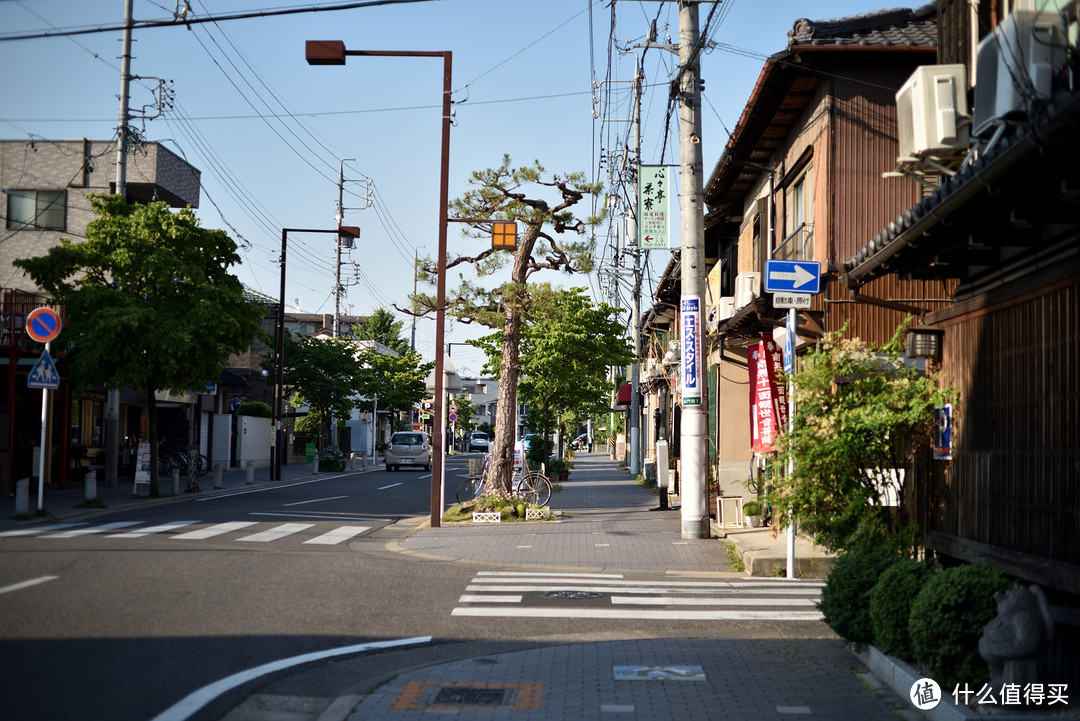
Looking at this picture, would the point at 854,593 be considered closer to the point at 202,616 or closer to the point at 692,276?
the point at 202,616

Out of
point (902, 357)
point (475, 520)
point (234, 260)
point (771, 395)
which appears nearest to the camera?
point (902, 357)

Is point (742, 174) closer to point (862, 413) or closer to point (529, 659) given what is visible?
point (862, 413)

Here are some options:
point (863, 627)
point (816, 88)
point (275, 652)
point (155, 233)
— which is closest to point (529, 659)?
point (275, 652)

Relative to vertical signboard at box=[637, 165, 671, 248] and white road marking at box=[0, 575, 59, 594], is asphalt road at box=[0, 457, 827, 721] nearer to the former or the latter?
white road marking at box=[0, 575, 59, 594]

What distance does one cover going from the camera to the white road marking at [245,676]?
5.78 m

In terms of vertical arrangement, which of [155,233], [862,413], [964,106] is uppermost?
[155,233]

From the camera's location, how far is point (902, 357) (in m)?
10.4

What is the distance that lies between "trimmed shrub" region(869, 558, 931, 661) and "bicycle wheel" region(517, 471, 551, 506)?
586 inches

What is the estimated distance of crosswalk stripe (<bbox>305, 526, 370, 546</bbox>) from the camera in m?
16.0

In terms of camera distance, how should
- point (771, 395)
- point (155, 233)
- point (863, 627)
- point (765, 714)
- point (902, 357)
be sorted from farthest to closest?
point (155, 233)
point (771, 395)
point (902, 357)
point (863, 627)
point (765, 714)

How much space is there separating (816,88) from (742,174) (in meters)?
4.40

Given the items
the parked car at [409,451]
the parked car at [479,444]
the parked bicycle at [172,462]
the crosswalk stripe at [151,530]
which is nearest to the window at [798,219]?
the crosswalk stripe at [151,530]

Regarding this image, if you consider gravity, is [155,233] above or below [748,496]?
above

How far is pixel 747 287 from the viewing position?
18078mm
